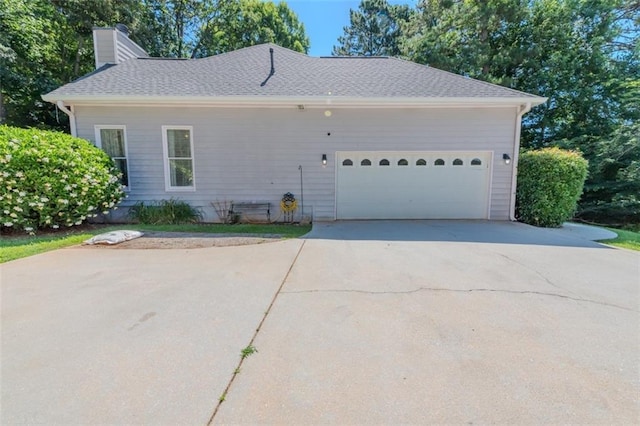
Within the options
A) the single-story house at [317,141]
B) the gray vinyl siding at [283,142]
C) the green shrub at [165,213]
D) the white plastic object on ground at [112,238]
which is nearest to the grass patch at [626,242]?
the single-story house at [317,141]

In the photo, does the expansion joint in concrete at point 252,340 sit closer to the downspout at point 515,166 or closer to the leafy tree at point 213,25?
→ the downspout at point 515,166

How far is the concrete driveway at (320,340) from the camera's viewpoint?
1.80m

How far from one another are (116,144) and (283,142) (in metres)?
4.32

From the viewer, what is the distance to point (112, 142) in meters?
7.94

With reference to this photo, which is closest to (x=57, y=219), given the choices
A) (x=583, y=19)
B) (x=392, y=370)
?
(x=392, y=370)

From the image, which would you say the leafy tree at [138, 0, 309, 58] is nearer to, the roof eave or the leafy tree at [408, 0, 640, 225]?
the leafy tree at [408, 0, 640, 225]

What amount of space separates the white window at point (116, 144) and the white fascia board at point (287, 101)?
679 millimetres

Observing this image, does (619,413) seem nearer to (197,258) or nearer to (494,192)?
(197,258)

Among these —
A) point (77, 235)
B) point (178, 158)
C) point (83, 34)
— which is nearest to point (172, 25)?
point (83, 34)

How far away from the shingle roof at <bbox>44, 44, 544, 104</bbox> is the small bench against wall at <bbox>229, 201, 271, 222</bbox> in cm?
271

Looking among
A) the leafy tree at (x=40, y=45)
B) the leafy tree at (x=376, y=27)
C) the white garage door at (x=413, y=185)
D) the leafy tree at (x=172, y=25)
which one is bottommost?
the white garage door at (x=413, y=185)

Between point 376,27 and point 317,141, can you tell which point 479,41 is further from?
point 376,27

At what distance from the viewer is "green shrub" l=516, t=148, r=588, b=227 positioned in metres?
7.32

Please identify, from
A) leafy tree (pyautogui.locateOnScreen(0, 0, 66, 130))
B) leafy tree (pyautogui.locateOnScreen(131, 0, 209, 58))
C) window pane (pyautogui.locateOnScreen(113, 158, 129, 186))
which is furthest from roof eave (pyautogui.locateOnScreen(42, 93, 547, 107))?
leafy tree (pyautogui.locateOnScreen(131, 0, 209, 58))
